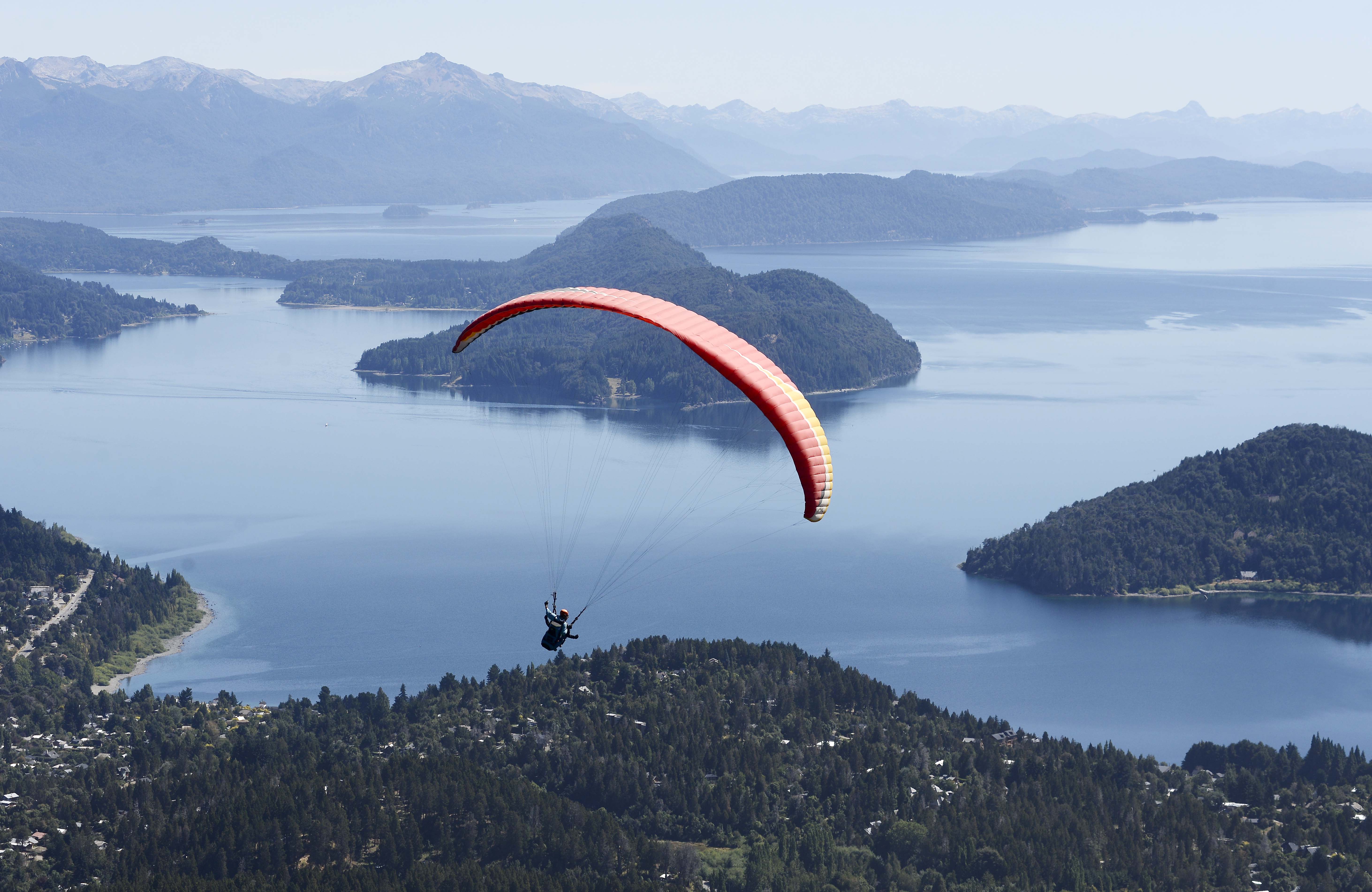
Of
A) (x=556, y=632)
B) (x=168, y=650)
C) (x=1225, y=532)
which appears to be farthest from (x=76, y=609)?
(x=1225, y=532)

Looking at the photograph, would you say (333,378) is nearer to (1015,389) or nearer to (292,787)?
(1015,389)

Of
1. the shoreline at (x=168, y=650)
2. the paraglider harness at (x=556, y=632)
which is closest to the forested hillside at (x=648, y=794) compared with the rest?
the shoreline at (x=168, y=650)

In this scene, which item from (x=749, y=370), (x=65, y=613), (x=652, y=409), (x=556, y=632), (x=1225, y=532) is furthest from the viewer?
(x=652, y=409)

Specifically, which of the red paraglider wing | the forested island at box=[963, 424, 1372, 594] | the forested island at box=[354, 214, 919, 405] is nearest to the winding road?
the red paraglider wing

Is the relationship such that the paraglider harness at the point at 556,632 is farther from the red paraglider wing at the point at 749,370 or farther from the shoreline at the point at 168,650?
the shoreline at the point at 168,650

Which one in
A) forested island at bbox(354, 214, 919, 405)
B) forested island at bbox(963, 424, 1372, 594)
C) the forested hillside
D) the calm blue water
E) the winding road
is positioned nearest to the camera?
the forested hillside

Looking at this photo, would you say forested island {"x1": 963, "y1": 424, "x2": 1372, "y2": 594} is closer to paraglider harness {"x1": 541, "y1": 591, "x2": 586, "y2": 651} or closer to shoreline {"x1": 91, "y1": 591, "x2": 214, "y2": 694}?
shoreline {"x1": 91, "y1": 591, "x2": 214, "y2": 694}

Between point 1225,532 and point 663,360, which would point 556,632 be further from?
point 663,360
